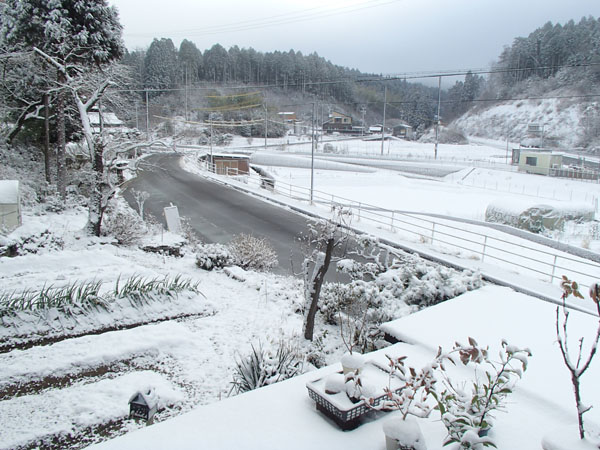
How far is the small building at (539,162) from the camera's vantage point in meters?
49.8

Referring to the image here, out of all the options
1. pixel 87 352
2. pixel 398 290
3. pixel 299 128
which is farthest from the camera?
pixel 299 128

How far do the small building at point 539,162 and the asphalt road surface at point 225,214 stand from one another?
37455mm

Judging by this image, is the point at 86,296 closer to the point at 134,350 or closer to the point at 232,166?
the point at 134,350

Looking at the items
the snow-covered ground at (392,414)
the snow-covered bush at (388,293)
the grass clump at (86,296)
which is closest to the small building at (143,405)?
the snow-covered ground at (392,414)

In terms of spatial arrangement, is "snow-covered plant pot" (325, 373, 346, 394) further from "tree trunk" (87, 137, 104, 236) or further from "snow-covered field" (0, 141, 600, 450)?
"tree trunk" (87, 137, 104, 236)

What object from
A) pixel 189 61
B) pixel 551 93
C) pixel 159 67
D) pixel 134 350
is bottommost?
pixel 134 350

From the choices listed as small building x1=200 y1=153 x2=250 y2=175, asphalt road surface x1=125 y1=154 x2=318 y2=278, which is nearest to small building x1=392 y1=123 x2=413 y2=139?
small building x1=200 y1=153 x2=250 y2=175

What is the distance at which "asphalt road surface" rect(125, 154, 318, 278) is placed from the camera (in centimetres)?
1748

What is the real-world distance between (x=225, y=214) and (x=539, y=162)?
140 feet

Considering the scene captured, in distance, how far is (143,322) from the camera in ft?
29.3

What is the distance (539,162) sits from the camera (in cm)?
5044

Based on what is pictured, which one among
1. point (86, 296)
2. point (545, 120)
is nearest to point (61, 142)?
point (86, 296)

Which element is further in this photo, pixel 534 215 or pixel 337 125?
pixel 337 125

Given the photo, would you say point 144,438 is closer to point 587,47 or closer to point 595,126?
point 595,126
